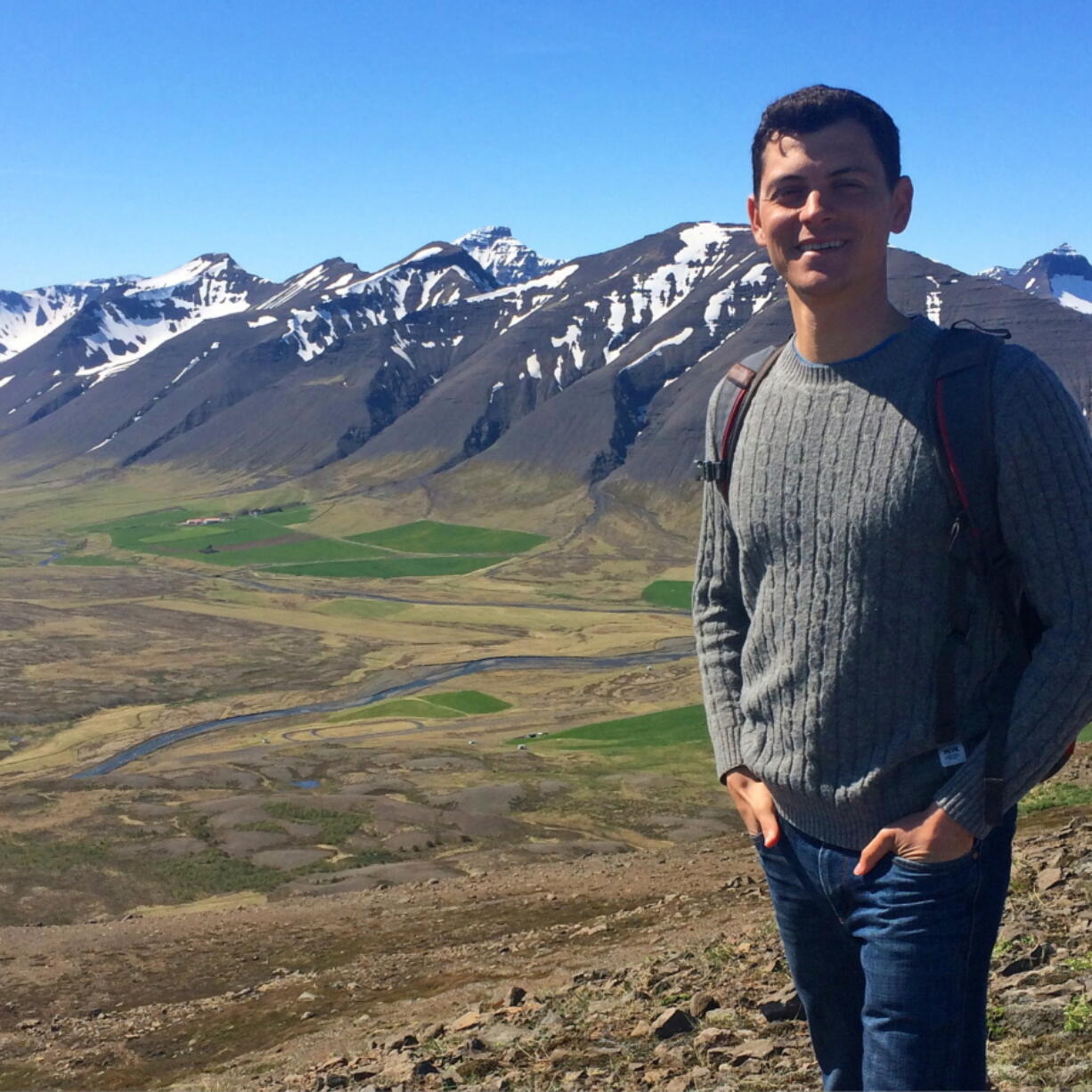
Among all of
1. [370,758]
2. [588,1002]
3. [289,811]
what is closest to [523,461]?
[370,758]

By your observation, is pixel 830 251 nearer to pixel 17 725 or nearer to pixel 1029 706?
pixel 1029 706

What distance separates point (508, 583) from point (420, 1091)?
4981 inches

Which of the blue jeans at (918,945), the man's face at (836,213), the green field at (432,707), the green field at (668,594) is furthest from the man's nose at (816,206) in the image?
the green field at (668,594)

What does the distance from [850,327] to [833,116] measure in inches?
29.8

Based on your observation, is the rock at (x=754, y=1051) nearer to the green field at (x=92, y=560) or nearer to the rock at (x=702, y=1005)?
the rock at (x=702, y=1005)

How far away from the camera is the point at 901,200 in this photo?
436 cm

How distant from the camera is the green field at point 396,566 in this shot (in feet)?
469

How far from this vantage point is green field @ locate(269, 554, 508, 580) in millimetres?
143000

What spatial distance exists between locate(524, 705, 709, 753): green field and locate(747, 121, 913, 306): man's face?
5960cm

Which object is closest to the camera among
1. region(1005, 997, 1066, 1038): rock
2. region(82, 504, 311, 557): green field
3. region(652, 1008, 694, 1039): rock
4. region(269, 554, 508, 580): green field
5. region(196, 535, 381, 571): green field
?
region(1005, 997, 1066, 1038): rock

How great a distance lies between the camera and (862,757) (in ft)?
13.5

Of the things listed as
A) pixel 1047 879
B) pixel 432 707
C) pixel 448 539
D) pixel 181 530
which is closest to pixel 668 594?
pixel 448 539

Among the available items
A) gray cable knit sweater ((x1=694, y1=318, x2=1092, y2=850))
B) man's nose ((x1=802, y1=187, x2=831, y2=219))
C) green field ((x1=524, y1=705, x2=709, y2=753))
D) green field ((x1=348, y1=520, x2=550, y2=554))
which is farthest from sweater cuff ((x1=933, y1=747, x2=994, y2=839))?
green field ((x1=348, y1=520, x2=550, y2=554))

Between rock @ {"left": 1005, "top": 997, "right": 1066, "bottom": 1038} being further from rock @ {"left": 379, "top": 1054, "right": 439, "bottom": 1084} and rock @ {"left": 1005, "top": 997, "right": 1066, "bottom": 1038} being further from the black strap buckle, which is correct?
the black strap buckle
